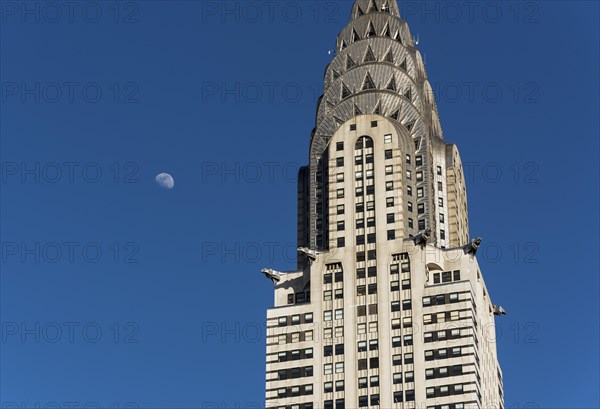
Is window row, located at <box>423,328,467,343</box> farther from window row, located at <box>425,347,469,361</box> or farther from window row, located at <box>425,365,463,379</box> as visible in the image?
window row, located at <box>425,365,463,379</box>

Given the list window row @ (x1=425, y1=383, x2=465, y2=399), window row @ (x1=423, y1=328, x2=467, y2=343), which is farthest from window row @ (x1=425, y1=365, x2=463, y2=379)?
window row @ (x1=423, y1=328, x2=467, y2=343)

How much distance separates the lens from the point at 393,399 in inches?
7707

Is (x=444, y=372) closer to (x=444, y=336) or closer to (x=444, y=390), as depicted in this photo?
(x=444, y=390)

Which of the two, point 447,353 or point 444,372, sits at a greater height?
point 447,353

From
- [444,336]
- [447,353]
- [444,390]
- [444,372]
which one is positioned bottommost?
[444,390]

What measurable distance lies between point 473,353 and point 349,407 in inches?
690

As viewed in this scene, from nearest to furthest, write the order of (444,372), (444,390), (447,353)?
(444,390) < (444,372) < (447,353)

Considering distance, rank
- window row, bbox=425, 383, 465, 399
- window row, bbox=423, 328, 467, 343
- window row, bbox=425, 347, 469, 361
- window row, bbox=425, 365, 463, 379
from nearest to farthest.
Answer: window row, bbox=425, 383, 465, 399 < window row, bbox=425, 365, 463, 379 < window row, bbox=425, 347, 469, 361 < window row, bbox=423, 328, 467, 343

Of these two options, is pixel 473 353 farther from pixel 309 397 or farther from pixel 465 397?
pixel 309 397

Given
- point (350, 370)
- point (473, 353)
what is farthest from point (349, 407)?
point (473, 353)

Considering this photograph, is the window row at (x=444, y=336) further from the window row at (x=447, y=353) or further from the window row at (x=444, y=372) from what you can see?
the window row at (x=444, y=372)

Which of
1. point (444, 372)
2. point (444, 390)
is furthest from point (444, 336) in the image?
point (444, 390)

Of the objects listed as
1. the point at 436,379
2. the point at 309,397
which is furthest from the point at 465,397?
the point at 309,397

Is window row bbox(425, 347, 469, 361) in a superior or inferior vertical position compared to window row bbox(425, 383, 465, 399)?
superior
